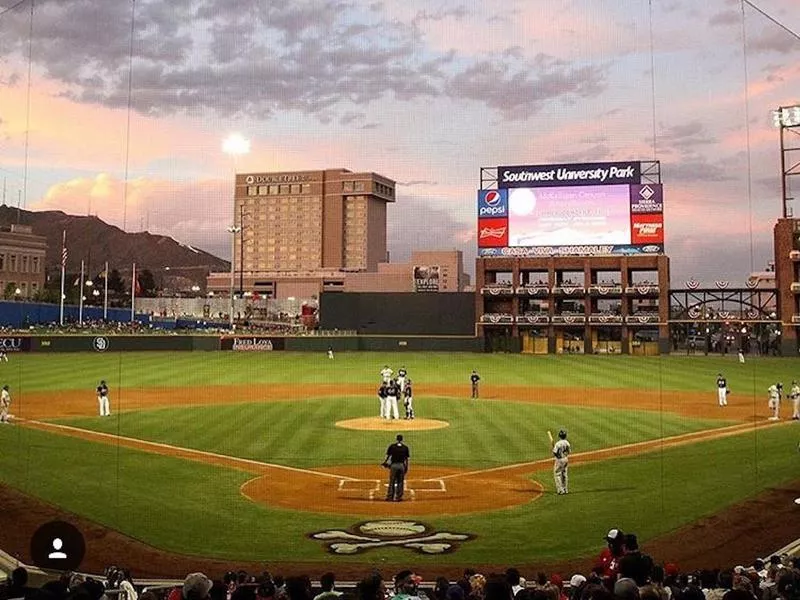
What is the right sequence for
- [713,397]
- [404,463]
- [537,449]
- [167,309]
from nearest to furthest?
[404,463], [537,449], [713,397], [167,309]

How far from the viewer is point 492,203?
67750 mm

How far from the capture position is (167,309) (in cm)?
11900

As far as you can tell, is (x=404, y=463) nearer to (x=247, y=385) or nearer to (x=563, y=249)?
(x=247, y=385)

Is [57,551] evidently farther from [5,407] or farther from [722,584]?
[5,407]

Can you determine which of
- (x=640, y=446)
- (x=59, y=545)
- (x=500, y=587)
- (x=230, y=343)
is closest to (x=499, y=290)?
(x=230, y=343)

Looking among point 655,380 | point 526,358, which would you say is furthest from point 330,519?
point 526,358

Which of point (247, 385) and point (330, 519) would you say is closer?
point (330, 519)

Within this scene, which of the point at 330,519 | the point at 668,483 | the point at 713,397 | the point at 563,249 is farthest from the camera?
the point at 563,249

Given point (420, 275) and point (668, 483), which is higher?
point (420, 275)

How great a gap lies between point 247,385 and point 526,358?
89.2ft

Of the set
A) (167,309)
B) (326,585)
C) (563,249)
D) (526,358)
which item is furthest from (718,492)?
(167,309)

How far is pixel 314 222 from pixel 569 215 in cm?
9618

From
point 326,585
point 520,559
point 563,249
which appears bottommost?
point 520,559

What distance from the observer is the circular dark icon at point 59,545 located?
8029 millimetres
